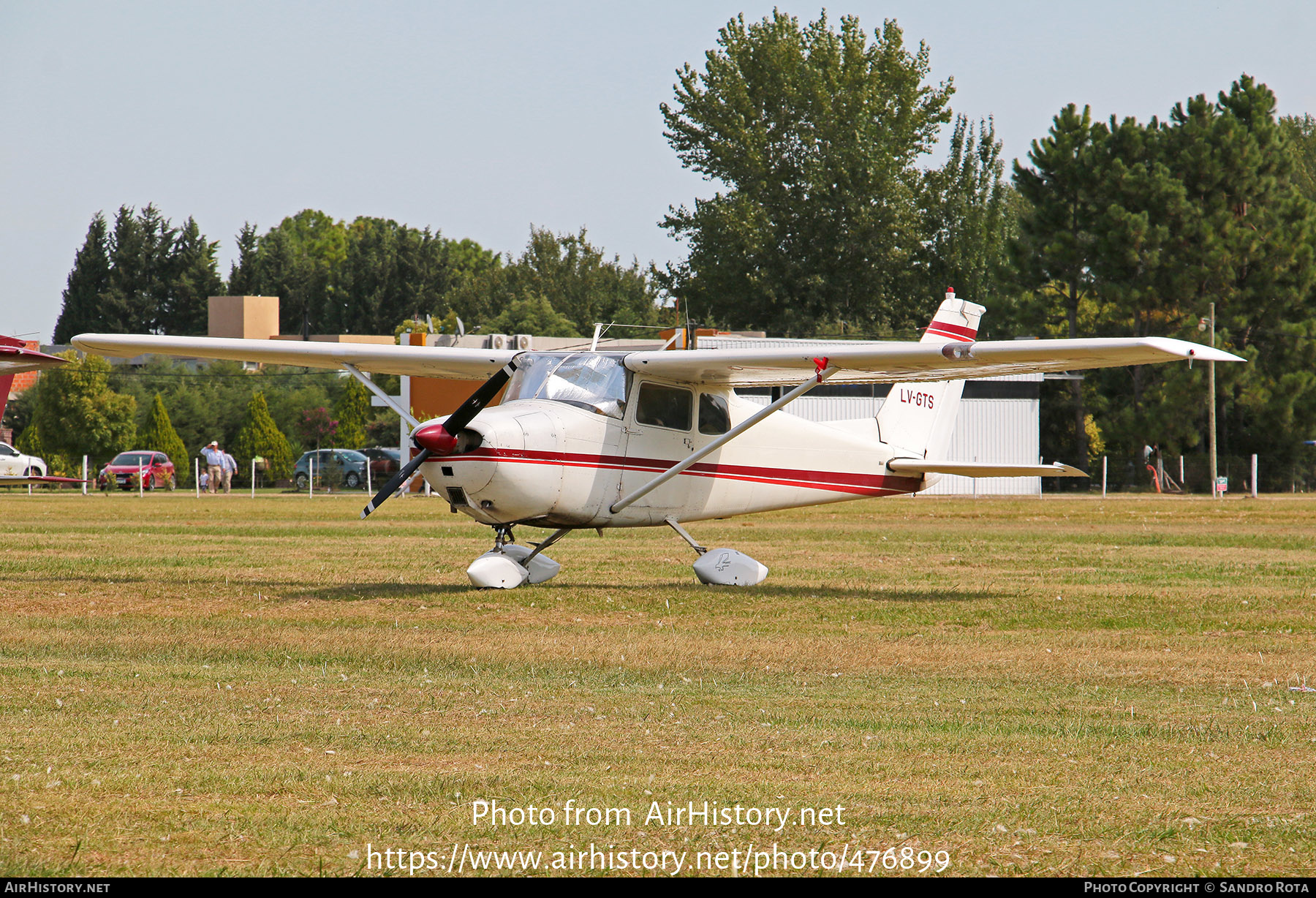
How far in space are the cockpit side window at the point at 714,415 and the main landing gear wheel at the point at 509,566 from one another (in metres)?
2.06

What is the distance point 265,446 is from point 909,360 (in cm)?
4839

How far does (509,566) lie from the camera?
549 inches

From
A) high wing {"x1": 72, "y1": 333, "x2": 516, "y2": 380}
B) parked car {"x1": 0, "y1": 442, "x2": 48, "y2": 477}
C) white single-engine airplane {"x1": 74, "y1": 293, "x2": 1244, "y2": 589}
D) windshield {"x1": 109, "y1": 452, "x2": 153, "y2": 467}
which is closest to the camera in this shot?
white single-engine airplane {"x1": 74, "y1": 293, "x2": 1244, "y2": 589}

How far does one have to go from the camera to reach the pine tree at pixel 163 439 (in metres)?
57.9

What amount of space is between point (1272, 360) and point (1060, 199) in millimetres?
10638

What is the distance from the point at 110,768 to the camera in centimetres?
557

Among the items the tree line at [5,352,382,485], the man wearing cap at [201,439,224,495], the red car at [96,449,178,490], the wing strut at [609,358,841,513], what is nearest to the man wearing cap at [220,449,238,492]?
the man wearing cap at [201,439,224,495]

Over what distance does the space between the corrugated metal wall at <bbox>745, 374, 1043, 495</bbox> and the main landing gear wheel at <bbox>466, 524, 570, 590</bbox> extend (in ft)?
118

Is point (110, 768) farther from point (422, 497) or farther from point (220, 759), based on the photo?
point (422, 497)

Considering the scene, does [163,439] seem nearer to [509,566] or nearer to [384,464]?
[384,464]

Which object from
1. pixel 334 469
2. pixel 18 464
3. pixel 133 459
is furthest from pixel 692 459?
pixel 133 459

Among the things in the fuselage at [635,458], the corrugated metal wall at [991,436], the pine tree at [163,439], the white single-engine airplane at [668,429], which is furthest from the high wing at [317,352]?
the pine tree at [163,439]

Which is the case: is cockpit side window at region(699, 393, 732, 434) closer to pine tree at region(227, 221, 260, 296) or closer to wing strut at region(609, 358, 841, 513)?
wing strut at region(609, 358, 841, 513)

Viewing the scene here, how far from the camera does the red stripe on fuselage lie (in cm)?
1315
